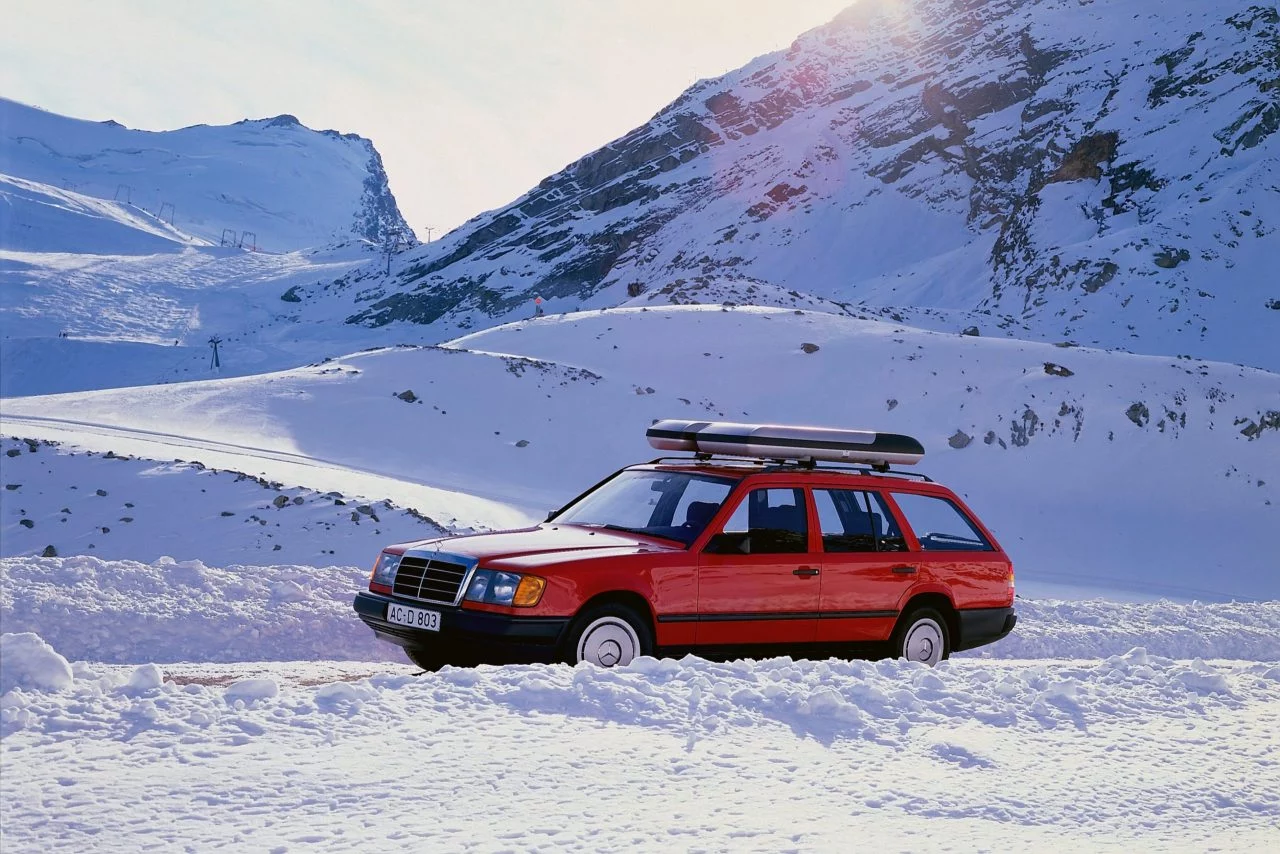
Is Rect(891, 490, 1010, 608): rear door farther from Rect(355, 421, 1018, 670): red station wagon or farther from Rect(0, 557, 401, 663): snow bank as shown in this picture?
Rect(0, 557, 401, 663): snow bank

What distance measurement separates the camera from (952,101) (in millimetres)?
89938

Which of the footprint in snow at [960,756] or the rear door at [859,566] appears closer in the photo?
the footprint in snow at [960,756]

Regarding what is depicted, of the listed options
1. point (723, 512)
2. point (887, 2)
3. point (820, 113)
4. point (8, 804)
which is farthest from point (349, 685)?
point (887, 2)

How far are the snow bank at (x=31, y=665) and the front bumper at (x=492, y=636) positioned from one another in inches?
87.7

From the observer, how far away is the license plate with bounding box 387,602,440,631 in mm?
7531

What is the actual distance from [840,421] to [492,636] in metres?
21.3

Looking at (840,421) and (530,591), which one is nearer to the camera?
(530,591)

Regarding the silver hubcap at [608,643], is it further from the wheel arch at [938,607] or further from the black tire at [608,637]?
the wheel arch at [938,607]

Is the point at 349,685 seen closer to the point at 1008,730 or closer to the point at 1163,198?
the point at 1008,730

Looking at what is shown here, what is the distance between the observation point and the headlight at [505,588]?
23.9 ft

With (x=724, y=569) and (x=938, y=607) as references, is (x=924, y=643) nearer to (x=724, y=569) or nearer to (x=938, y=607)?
(x=938, y=607)

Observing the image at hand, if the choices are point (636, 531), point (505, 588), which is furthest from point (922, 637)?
point (505, 588)

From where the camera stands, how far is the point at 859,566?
342 inches

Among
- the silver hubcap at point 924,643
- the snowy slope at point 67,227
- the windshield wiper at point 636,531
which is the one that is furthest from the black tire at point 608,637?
the snowy slope at point 67,227
